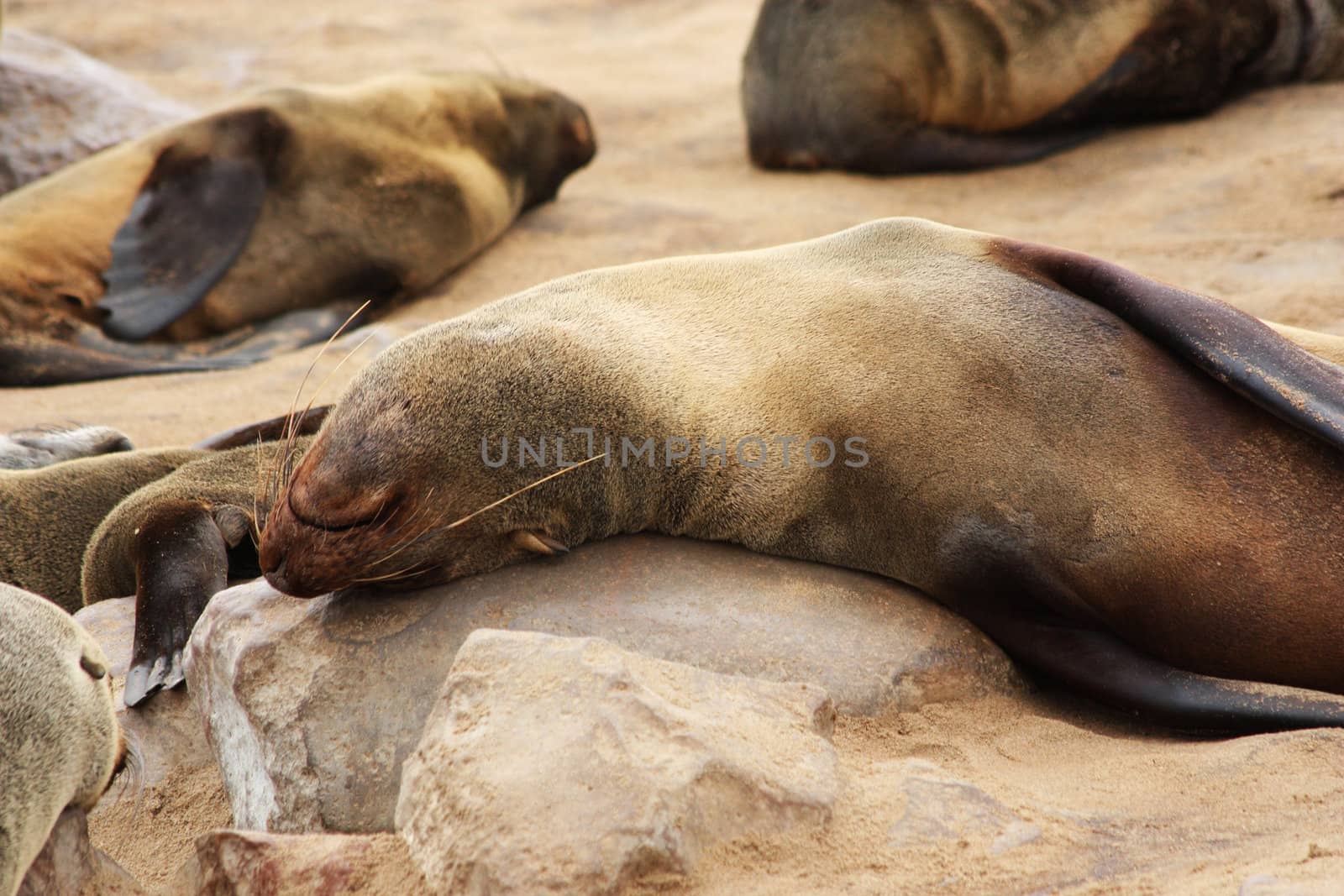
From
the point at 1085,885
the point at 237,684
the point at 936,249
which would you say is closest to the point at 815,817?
the point at 1085,885

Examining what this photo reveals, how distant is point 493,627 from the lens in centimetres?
285

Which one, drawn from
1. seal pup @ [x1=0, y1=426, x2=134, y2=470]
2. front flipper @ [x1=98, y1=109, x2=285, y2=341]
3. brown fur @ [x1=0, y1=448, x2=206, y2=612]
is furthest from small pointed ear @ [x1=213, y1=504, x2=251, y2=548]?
front flipper @ [x1=98, y1=109, x2=285, y2=341]

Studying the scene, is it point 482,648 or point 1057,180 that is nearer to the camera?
point 482,648

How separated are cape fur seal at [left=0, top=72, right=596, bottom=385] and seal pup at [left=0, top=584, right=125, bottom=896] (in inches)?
149

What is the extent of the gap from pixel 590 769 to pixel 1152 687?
1.32 metres

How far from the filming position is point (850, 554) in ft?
10.3

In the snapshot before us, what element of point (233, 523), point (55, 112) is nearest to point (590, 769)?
point (233, 523)

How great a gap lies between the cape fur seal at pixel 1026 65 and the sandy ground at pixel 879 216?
0.55 ft

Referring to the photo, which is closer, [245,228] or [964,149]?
[245,228]

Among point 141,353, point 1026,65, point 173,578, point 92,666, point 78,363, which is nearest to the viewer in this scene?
point 92,666

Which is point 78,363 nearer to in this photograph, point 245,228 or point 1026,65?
point 245,228

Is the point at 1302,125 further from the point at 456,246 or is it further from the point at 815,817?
the point at 815,817

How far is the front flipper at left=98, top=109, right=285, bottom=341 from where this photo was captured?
20.8 feet

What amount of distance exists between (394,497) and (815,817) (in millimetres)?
1089
